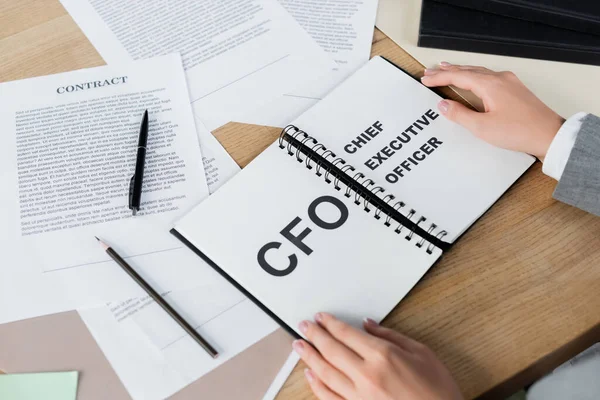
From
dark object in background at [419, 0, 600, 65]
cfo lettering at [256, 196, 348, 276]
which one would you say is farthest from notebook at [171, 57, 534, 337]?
dark object in background at [419, 0, 600, 65]

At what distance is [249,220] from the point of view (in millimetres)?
644

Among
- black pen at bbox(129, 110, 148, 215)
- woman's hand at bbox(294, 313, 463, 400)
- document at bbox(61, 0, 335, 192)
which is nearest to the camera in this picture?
woman's hand at bbox(294, 313, 463, 400)

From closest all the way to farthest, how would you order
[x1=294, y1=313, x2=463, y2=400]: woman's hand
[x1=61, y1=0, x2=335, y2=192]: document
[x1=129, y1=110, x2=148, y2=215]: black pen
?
[x1=294, y1=313, x2=463, y2=400]: woman's hand, [x1=129, y1=110, x2=148, y2=215]: black pen, [x1=61, y1=0, x2=335, y2=192]: document

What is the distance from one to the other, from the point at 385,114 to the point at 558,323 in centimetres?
33

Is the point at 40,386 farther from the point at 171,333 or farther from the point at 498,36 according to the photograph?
the point at 498,36

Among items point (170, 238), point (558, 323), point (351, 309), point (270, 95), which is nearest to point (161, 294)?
point (170, 238)

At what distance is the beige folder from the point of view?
0.56 meters

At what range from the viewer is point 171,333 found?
0.58 m

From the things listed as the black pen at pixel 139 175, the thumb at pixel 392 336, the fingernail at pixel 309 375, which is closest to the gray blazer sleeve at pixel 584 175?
the thumb at pixel 392 336

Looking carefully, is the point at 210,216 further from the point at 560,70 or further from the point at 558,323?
the point at 560,70

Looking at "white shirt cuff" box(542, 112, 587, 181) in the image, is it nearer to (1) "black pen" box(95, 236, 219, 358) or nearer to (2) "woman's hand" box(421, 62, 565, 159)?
(2) "woman's hand" box(421, 62, 565, 159)

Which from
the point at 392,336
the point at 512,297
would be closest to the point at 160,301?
the point at 392,336

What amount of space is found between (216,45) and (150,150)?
21 cm

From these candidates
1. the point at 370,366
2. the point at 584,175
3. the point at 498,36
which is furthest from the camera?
the point at 498,36
